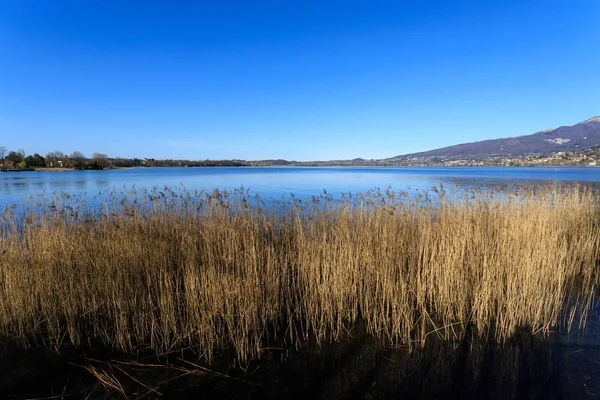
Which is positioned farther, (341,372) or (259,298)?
(259,298)

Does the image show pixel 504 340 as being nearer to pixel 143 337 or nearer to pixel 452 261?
pixel 452 261

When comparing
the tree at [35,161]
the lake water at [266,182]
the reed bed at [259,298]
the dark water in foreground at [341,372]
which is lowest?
the dark water in foreground at [341,372]

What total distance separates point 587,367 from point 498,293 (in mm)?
1191

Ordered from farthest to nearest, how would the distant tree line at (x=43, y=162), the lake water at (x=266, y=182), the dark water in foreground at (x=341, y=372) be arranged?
the distant tree line at (x=43, y=162)
the lake water at (x=266, y=182)
the dark water in foreground at (x=341, y=372)

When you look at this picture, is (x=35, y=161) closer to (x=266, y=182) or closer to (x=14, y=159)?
(x=14, y=159)

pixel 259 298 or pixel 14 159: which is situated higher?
pixel 14 159

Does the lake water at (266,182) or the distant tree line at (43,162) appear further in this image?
the distant tree line at (43,162)

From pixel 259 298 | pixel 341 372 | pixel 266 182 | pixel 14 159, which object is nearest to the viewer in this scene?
pixel 341 372

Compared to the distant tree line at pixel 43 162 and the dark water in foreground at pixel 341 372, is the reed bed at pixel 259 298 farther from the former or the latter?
the distant tree line at pixel 43 162

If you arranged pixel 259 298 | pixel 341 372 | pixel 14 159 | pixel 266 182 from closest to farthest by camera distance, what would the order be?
pixel 341 372 → pixel 259 298 → pixel 266 182 → pixel 14 159

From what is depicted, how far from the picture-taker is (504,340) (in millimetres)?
3867

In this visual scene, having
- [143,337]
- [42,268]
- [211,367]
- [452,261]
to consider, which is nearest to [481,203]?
[452,261]

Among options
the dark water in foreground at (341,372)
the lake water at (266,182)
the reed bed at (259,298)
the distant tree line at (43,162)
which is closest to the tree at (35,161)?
the distant tree line at (43,162)

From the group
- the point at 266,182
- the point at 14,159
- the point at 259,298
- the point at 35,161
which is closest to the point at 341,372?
the point at 259,298
